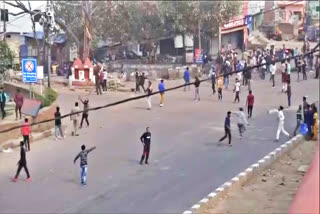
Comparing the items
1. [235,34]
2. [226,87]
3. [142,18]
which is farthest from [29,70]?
[142,18]

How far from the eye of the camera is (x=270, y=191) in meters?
8.39

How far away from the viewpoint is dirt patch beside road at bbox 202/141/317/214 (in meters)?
7.44

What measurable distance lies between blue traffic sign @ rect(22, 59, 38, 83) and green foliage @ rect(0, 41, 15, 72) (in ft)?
1.37

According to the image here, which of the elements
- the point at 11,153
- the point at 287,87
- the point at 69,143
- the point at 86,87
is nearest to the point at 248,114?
the point at 287,87

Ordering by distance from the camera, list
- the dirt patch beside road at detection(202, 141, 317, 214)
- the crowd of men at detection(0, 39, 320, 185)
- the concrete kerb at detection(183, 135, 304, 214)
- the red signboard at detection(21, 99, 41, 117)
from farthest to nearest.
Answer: the red signboard at detection(21, 99, 41, 117) < the crowd of men at detection(0, 39, 320, 185) < the dirt patch beside road at detection(202, 141, 317, 214) < the concrete kerb at detection(183, 135, 304, 214)

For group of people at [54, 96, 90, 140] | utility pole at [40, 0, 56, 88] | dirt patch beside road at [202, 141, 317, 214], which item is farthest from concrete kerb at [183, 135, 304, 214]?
utility pole at [40, 0, 56, 88]

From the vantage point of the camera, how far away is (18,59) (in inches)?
366

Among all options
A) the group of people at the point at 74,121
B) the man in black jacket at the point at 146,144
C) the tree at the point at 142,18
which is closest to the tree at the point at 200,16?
the tree at the point at 142,18

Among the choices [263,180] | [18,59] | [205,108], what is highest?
[18,59]

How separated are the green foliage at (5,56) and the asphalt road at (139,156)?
4.52 feet

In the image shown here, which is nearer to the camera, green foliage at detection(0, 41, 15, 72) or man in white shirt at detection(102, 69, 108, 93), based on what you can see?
green foliage at detection(0, 41, 15, 72)

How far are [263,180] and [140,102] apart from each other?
393 centimetres

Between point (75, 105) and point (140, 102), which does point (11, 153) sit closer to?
point (75, 105)

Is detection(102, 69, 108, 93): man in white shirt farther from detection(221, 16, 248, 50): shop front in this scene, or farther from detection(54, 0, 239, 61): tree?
detection(221, 16, 248, 50): shop front
